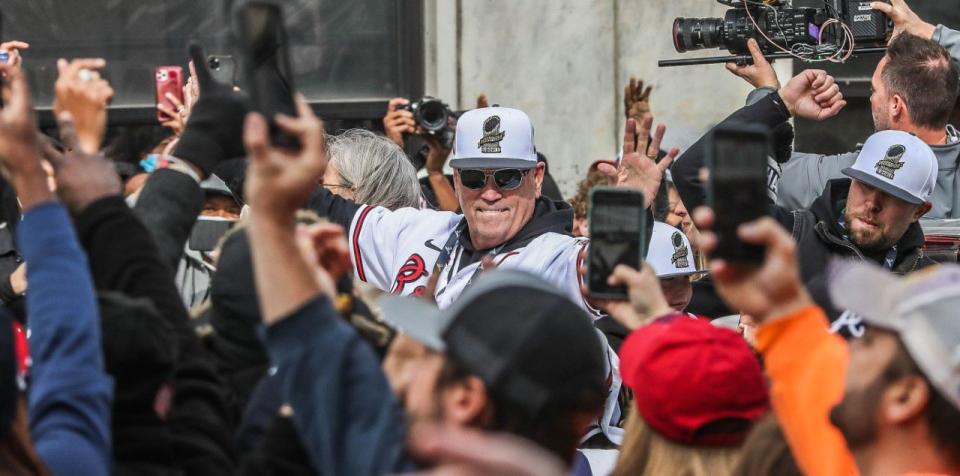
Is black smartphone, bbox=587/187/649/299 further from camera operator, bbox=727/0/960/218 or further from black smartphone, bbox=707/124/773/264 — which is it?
camera operator, bbox=727/0/960/218

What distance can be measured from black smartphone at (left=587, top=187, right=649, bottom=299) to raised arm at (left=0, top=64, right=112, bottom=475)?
1.06 metres

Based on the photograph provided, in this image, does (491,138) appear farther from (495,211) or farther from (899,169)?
(899,169)

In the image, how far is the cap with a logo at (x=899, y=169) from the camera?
5.26m

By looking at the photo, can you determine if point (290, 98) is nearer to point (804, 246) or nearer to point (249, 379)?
point (249, 379)

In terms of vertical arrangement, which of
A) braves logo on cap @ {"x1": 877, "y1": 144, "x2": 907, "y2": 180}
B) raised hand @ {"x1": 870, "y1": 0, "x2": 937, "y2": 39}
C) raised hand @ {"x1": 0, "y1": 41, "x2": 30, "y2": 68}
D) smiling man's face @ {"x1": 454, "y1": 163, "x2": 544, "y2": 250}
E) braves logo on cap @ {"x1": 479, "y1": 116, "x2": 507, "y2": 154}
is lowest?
smiling man's face @ {"x1": 454, "y1": 163, "x2": 544, "y2": 250}

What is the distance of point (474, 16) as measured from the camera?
8.60m

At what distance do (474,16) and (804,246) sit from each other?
147 inches

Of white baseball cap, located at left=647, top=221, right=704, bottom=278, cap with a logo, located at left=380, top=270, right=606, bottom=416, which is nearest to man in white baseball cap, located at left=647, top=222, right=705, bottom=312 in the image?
white baseball cap, located at left=647, top=221, right=704, bottom=278

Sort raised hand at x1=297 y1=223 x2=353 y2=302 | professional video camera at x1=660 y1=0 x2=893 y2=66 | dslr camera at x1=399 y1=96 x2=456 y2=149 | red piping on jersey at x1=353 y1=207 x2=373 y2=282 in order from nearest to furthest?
raised hand at x1=297 y1=223 x2=353 y2=302 → red piping on jersey at x1=353 y1=207 x2=373 y2=282 → professional video camera at x1=660 y1=0 x2=893 y2=66 → dslr camera at x1=399 y1=96 x2=456 y2=149

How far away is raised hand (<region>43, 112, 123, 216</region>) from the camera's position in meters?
2.81

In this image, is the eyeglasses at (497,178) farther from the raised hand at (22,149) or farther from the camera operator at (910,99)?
the raised hand at (22,149)

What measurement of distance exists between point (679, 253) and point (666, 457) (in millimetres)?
2277

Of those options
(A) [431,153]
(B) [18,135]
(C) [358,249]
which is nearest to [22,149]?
(B) [18,135]

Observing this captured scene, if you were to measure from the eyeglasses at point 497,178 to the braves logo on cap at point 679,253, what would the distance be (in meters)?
0.62
